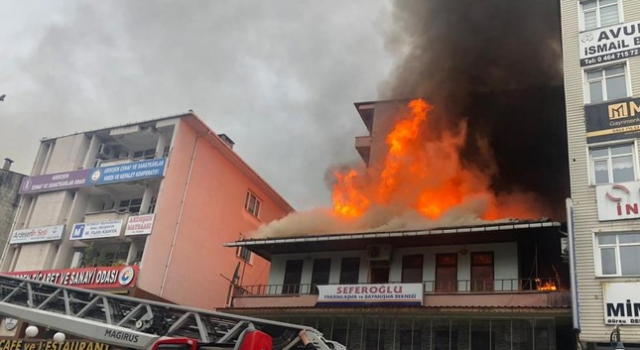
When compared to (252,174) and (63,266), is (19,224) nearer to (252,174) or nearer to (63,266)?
(63,266)

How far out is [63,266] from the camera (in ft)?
103

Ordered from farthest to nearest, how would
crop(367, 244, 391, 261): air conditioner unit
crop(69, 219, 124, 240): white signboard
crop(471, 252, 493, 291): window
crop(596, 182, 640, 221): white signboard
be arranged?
1. crop(69, 219, 124, 240): white signboard
2. crop(367, 244, 391, 261): air conditioner unit
3. crop(471, 252, 493, 291): window
4. crop(596, 182, 640, 221): white signboard

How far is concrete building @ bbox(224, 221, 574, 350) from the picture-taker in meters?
19.2

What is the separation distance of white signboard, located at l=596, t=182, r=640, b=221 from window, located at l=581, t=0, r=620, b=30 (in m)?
7.25

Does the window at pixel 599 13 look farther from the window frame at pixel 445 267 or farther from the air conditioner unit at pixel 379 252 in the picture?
the air conditioner unit at pixel 379 252

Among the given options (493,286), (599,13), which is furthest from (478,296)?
(599,13)

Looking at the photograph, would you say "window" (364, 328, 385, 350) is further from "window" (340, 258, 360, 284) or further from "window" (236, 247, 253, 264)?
"window" (236, 247, 253, 264)

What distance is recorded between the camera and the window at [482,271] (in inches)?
842

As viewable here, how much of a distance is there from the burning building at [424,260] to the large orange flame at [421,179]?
7 centimetres

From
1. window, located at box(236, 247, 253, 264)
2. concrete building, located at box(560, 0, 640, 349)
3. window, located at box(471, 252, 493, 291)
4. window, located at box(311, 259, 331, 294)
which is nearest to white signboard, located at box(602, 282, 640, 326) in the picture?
concrete building, located at box(560, 0, 640, 349)

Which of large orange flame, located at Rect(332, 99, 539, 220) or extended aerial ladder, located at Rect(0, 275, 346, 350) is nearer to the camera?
extended aerial ladder, located at Rect(0, 275, 346, 350)

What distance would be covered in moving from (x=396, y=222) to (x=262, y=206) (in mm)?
17464

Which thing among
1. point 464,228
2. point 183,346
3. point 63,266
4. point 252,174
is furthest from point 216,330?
point 252,174

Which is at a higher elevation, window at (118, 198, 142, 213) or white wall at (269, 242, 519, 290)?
window at (118, 198, 142, 213)
